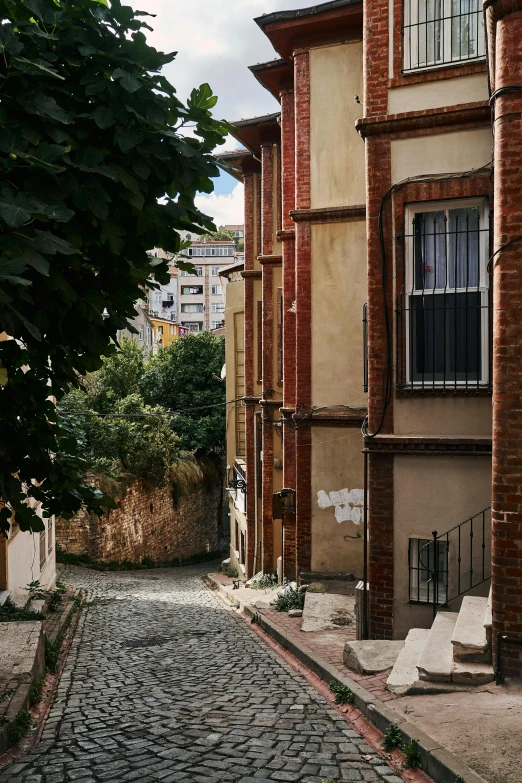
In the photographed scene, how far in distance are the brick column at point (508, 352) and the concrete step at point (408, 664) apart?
0.92 meters

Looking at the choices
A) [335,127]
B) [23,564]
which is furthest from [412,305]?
[23,564]

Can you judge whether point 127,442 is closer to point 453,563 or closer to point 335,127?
point 335,127

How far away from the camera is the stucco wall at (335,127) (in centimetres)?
1444

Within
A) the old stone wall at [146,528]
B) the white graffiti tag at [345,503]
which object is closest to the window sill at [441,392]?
the white graffiti tag at [345,503]

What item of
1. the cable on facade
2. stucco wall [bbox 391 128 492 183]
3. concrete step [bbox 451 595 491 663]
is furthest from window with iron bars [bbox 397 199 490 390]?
concrete step [bbox 451 595 491 663]

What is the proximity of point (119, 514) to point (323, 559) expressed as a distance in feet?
52.8

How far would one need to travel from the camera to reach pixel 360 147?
14445 mm

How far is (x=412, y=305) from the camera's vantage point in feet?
33.3

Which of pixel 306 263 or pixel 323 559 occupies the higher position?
pixel 306 263

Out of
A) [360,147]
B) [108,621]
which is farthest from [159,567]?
[360,147]

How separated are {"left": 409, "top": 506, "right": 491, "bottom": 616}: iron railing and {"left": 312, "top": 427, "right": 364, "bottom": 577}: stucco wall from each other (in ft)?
14.0

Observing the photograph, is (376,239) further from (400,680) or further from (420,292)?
(400,680)

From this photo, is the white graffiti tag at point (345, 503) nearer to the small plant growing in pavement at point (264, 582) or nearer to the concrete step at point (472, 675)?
the small plant growing in pavement at point (264, 582)

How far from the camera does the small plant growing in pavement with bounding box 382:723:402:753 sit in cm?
655
